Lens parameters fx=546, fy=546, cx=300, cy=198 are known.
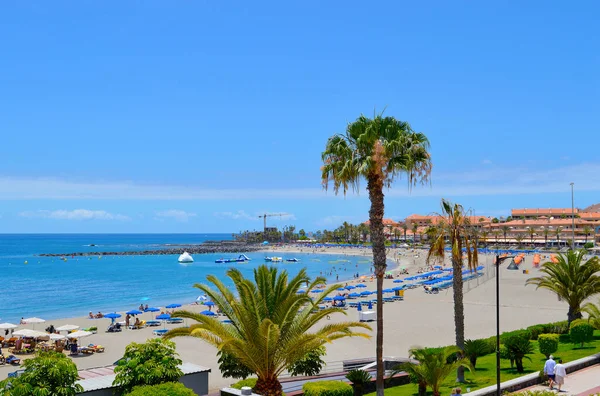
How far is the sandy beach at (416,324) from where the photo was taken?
28.2 m

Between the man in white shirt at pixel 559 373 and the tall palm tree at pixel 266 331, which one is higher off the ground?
the tall palm tree at pixel 266 331

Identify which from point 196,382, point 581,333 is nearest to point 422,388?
point 196,382

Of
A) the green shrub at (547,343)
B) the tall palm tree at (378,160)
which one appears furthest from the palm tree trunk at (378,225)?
the green shrub at (547,343)

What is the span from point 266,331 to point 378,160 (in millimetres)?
5414

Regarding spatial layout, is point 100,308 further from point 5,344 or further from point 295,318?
point 295,318

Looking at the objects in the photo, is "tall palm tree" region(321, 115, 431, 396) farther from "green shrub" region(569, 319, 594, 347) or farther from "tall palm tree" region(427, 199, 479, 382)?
"green shrub" region(569, 319, 594, 347)

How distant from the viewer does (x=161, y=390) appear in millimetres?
11453

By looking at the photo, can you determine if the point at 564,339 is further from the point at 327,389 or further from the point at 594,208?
the point at 594,208

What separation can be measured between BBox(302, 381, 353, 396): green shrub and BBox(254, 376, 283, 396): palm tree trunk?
2.39ft

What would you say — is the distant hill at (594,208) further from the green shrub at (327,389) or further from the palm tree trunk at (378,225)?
the green shrub at (327,389)

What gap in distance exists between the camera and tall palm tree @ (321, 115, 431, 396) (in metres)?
14.7

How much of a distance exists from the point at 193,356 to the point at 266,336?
54.8 feet

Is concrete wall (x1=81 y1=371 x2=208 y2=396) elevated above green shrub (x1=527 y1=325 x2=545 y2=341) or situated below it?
above

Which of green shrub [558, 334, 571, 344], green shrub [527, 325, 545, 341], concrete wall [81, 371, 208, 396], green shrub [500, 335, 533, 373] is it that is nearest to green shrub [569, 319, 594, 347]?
green shrub [558, 334, 571, 344]
